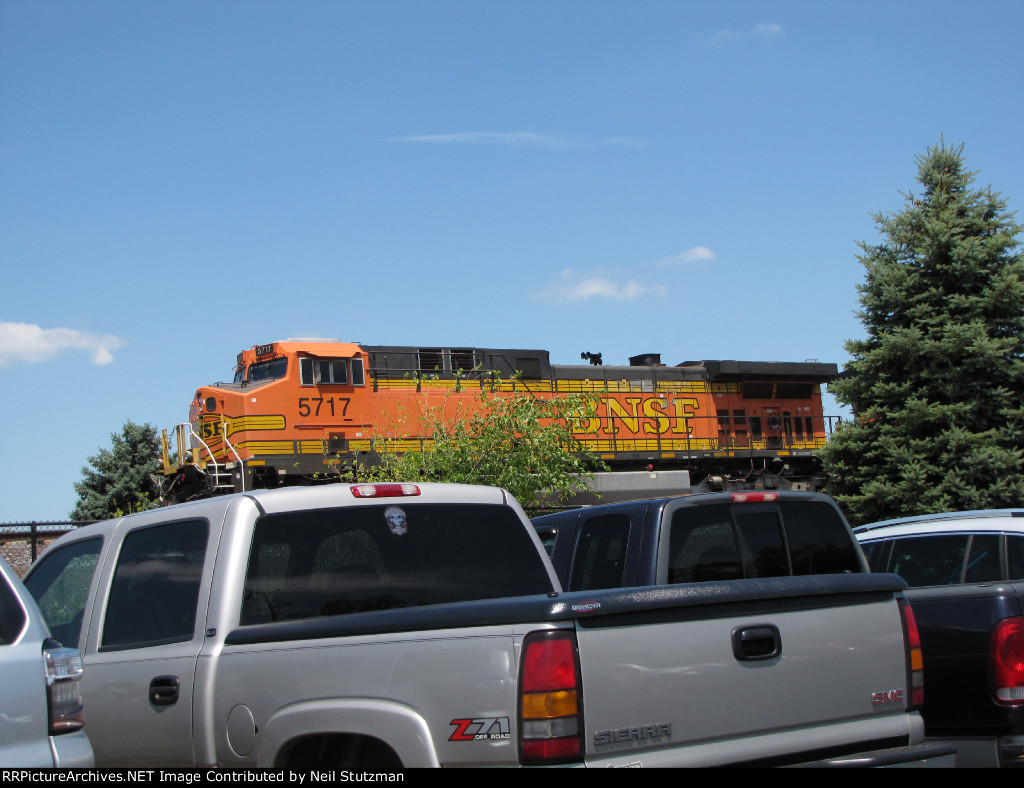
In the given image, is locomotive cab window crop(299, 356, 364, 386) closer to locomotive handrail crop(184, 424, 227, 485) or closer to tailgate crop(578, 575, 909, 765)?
locomotive handrail crop(184, 424, 227, 485)

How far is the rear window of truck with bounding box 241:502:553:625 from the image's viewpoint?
13.6ft

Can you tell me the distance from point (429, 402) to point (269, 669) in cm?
1782

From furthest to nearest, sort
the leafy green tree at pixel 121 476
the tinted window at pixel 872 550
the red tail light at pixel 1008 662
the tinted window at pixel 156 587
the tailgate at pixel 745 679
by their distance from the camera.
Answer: the leafy green tree at pixel 121 476 < the tinted window at pixel 872 550 < the red tail light at pixel 1008 662 < the tinted window at pixel 156 587 < the tailgate at pixel 745 679

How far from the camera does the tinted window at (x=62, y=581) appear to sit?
5.21m

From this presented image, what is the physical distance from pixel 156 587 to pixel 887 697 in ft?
11.0

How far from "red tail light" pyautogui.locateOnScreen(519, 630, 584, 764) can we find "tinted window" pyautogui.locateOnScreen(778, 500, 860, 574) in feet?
8.59

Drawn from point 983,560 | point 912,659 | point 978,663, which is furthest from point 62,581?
point 983,560

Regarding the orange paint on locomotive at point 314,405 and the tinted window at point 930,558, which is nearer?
the tinted window at point 930,558

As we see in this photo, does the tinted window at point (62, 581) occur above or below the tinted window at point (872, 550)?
above

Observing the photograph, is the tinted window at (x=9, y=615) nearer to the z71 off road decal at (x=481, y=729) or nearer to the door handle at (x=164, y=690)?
the door handle at (x=164, y=690)

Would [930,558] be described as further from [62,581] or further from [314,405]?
[314,405]

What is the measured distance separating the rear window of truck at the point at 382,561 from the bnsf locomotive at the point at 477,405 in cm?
1288

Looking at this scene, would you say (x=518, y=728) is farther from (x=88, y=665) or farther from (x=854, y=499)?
(x=854, y=499)

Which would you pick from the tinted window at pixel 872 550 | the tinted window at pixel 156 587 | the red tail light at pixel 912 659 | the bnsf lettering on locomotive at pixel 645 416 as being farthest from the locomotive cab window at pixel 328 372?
the red tail light at pixel 912 659
